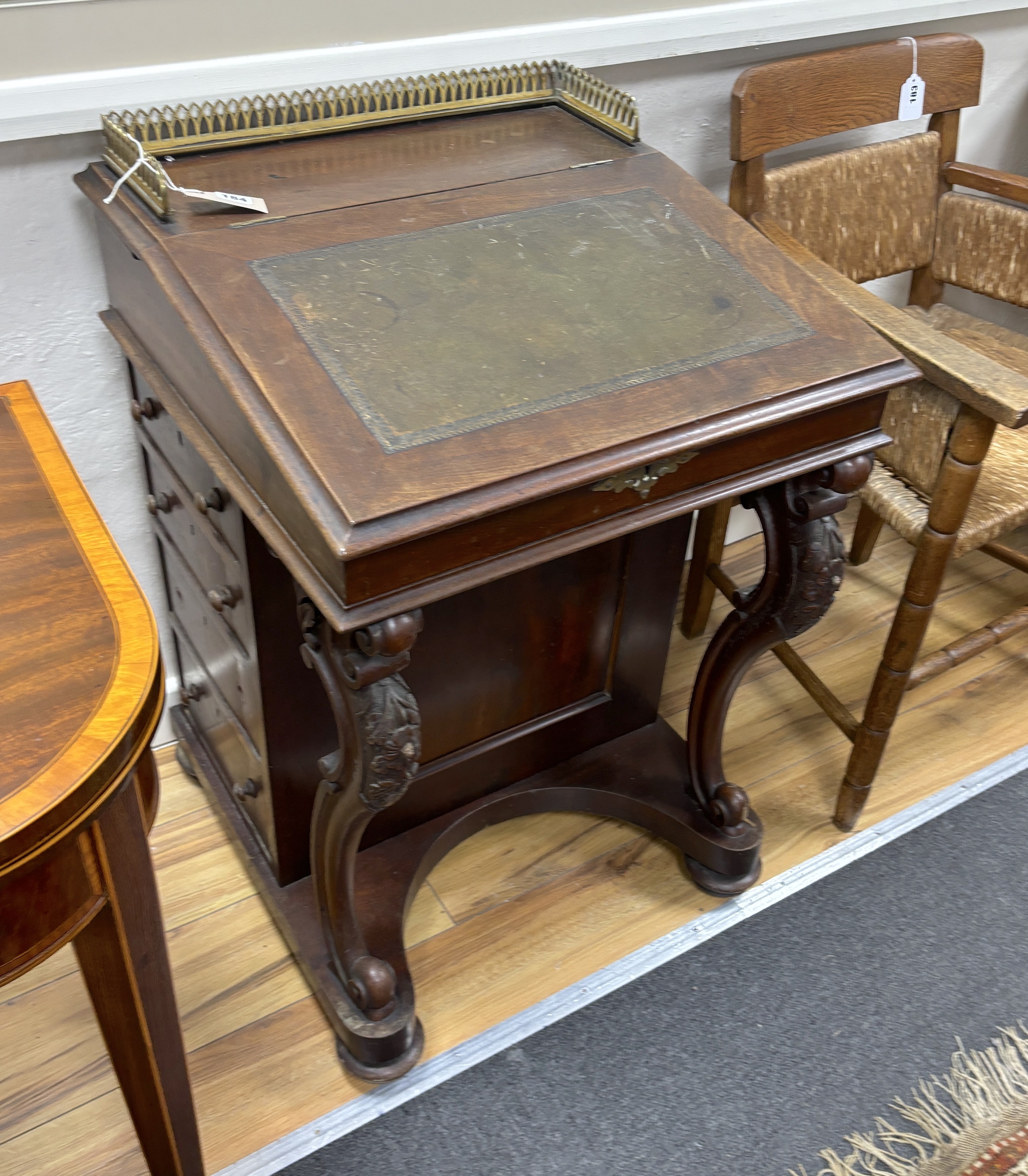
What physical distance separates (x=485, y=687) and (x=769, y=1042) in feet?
2.21

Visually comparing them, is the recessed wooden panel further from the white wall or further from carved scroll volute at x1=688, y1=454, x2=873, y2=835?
the white wall

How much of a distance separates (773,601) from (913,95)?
101 centimetres

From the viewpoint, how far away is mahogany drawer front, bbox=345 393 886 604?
998 mm

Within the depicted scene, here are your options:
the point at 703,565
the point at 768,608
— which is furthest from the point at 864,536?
the point at 768,608

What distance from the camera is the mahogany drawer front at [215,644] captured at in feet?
4.81

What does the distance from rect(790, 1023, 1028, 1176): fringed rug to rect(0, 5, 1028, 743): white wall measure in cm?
137

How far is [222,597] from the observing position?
139cm

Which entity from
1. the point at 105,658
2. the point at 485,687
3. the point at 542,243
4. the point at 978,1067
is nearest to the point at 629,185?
the point at 542,243

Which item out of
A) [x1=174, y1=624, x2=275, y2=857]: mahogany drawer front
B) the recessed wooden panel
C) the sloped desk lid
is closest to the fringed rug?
the recessed wooden panel

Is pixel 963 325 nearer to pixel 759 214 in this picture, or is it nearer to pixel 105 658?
pixel 759 214

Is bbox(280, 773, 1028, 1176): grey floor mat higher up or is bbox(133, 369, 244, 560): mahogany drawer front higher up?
bbox(133, 369, 244, 560): mahogany drawer front

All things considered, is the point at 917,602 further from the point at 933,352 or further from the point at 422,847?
the point at 422,847

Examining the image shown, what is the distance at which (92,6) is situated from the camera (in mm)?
1290

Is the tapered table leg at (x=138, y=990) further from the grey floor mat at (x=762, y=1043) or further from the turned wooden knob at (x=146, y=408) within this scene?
the turned wooden knob at (x=146, y=408)
